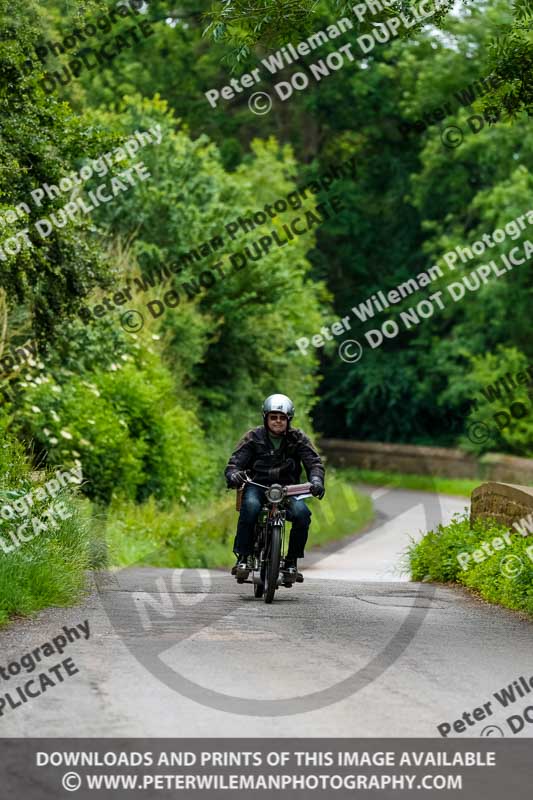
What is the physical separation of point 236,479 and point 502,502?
438 centimetres

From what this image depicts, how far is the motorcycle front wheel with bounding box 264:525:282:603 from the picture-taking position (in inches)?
448

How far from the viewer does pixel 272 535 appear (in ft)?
37.6

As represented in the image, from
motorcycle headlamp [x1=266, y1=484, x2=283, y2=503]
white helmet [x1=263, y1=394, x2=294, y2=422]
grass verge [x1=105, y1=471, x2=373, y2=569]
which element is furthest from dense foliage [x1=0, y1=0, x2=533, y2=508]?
motorcycle headlamp [x1=266, y1=484, x2=283, y2=503]

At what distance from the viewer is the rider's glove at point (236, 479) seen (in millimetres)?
11641

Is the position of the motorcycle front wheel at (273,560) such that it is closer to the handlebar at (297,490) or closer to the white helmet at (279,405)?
the handlebar at (297,490)

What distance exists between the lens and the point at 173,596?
12328mm

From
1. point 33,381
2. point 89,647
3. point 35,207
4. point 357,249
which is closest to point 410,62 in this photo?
point 357,249

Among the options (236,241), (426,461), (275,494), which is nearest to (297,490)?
(275,494)

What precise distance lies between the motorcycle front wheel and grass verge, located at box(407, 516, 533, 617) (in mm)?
2185

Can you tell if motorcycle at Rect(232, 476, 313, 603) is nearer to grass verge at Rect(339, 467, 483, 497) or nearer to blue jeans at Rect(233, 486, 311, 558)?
blue jeans at Rect(233, 486, 311, 558)

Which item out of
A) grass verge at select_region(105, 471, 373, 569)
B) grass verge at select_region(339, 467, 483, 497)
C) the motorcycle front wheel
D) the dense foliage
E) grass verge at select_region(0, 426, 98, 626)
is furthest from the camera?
grass verge at select_region(339, 467, 483, 497)

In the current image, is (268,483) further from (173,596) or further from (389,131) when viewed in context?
(389,131)
